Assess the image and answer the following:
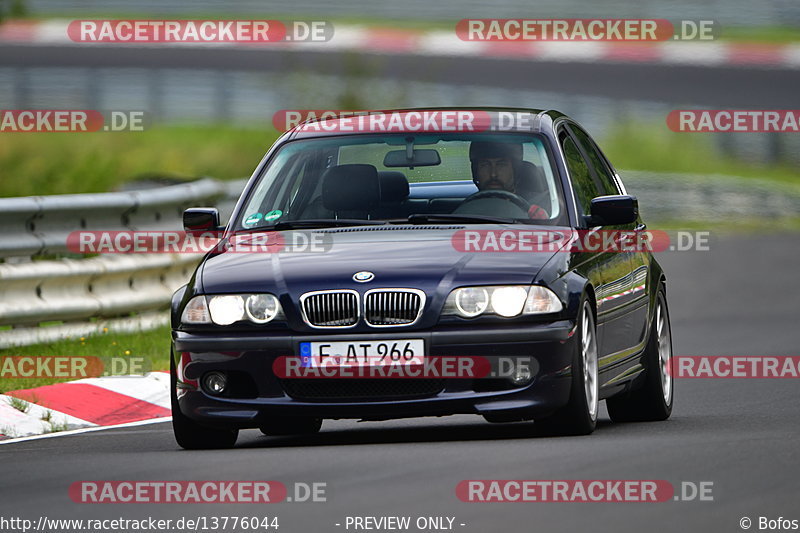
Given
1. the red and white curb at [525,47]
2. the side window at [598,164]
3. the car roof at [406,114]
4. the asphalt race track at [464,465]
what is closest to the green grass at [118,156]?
the red and white curb at [525,47]

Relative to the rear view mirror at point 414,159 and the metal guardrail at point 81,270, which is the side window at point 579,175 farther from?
the metal guardrail at point 81,270

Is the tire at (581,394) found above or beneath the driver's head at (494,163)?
beneath

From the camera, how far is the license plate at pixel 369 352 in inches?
353

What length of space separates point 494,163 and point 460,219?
466 mm

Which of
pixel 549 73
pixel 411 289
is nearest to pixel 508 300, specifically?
pixel 411 289

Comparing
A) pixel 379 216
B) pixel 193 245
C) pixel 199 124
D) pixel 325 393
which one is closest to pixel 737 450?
pixel 325 393

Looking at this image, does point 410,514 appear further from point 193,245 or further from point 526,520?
point 193,245

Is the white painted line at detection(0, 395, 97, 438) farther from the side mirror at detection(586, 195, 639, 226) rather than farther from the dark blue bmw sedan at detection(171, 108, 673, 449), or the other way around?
the side mirror at detection(586, 195, 639, 226)

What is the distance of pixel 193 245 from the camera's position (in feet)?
54.2

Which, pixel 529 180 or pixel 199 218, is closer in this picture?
pixel 529 180

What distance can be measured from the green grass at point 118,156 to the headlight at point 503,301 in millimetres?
11081

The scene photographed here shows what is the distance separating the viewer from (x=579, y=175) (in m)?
10.7

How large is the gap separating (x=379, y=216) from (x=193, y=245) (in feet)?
21.6

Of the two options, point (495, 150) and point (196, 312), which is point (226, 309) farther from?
point (495, 150)
